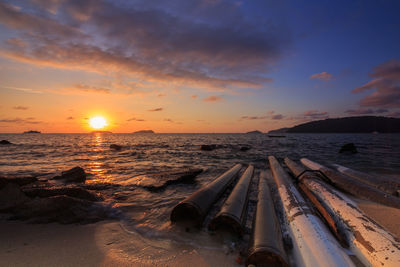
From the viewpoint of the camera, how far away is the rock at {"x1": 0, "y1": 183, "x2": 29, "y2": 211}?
17.3 feet

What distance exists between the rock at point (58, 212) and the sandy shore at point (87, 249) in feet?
0.88

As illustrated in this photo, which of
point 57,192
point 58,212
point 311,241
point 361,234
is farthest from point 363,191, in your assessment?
point 57,192

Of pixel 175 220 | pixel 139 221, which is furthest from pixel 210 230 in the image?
pixel 139 221

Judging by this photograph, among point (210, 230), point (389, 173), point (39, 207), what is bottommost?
point (389, 173)

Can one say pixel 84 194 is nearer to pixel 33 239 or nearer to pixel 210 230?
pixel 33 239

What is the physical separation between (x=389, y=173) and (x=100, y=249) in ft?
52.7

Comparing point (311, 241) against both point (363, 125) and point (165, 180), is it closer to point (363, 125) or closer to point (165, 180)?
point (165, 180)

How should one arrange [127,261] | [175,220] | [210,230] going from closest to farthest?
[127,261]
[210,230]
[175,220]

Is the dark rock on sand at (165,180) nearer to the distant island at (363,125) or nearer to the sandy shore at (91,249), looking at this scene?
the sandy shore at (91,249)

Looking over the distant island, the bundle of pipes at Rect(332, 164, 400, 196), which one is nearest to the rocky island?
the distant island

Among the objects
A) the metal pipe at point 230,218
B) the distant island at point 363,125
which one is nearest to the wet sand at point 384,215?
the metal pipe at point 230,218

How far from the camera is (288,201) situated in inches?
200

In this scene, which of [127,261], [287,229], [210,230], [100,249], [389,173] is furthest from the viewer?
[389,173]

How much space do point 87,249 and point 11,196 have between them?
3931 millimetres
